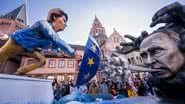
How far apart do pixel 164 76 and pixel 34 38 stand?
1825 millimetres

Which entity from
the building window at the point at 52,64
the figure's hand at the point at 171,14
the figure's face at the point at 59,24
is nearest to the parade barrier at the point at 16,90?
the figure's face at the point at 59,24

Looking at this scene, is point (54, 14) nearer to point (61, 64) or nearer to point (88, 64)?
point (88, 64)

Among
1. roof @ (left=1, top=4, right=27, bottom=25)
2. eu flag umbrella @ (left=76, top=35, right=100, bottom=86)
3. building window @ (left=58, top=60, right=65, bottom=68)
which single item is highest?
roof @ (left=1, top=4, right=27, bottom=25)

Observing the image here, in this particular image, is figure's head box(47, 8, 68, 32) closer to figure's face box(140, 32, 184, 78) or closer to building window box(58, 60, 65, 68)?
figure's face box(140, 32, 184, 78)

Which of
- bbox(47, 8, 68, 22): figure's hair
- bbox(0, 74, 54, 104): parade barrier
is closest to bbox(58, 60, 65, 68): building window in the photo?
bbox(47, 8, 68, 22): figure's hair

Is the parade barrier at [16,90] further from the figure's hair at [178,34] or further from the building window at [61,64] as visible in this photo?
the building window at [61,64]

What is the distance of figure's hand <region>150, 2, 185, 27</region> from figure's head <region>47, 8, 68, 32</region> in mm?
1505

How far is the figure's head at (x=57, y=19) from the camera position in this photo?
225 cm

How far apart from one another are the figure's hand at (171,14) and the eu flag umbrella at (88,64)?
26.0 inches

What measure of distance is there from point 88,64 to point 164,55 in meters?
0.72

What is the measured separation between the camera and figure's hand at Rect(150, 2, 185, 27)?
1.07 metres

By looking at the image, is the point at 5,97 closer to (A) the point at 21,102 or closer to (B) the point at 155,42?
(A) the point at 21,102

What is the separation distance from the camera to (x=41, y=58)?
7.74 ft

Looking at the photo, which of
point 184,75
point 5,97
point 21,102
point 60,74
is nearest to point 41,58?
point 21,102
